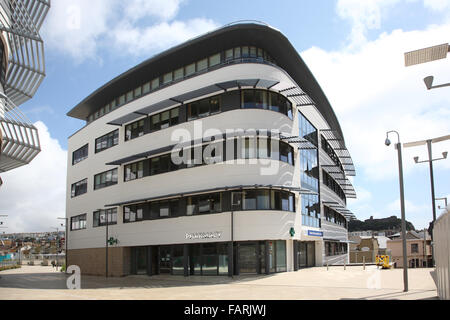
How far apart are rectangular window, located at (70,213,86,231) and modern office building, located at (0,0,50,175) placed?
15.2m

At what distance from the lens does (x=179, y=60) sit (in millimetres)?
36312

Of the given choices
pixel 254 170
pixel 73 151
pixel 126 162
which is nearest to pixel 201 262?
pixel 254 170

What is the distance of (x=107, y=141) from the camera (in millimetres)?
42812

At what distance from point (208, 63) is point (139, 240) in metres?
15.6

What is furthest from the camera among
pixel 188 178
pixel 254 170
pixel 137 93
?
pixel 137 93

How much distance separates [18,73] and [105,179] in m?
13.2

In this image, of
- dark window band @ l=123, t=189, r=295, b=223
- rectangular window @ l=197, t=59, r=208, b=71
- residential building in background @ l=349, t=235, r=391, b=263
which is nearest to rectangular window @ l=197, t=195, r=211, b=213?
dark window band @ l=123, t=189, r=295, b=223

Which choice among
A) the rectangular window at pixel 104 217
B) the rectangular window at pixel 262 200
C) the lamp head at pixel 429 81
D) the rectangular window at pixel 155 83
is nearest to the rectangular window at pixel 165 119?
the rectangular window at pixel 155 83

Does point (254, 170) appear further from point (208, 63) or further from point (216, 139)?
point (208, 63)

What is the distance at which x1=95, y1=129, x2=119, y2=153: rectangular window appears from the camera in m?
41.4

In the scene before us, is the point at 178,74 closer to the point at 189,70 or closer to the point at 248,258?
the point at 189,70

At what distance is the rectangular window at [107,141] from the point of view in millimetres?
41400

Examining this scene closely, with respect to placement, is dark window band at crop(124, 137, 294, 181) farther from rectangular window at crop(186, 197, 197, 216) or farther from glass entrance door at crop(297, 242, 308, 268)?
glass entrance door at crop(297, 242, 308, 268)

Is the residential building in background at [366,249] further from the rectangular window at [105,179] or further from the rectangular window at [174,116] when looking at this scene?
the rectangular window at [105,179]
